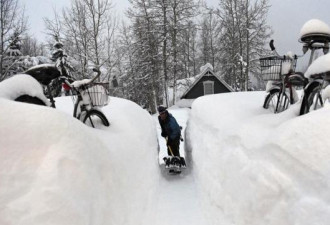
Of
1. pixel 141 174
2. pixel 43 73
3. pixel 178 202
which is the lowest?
pixel 178 202

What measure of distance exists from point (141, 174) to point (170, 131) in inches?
108

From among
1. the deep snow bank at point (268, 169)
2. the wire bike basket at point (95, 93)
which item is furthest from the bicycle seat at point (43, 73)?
the deep snow bank at point (268, 169)

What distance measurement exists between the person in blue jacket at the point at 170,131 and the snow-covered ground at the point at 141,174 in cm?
210

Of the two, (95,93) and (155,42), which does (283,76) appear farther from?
(155,42)

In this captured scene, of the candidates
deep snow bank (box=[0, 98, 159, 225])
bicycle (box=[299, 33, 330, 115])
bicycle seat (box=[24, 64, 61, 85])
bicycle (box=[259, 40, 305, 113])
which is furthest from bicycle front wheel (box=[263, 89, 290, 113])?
bicycle seat (box=[24, 64, 61, 85])

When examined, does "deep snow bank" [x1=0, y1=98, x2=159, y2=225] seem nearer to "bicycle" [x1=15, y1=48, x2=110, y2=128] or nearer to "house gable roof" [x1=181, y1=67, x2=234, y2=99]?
"bicycle" [x1=15, y1=48, x2=110, y2=128]

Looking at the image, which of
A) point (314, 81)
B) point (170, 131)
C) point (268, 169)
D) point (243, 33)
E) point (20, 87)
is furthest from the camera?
point (243, 33)

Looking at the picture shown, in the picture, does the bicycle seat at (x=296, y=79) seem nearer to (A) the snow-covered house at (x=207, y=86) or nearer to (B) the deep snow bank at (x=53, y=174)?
(B) the deep snow bank at (x=53, y=174)

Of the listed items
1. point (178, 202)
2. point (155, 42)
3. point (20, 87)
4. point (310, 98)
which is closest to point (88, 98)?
point (20, 87)

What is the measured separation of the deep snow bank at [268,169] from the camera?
282cm

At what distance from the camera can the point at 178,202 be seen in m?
6.14

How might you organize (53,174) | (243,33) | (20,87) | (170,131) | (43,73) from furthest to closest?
(243,33) < (170,131) < (43,73) < (20,87) < (53,174)

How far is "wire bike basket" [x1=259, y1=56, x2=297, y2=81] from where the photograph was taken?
5.71 m

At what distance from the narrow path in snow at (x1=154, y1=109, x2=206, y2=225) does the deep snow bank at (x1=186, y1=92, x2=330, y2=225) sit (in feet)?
0.96
